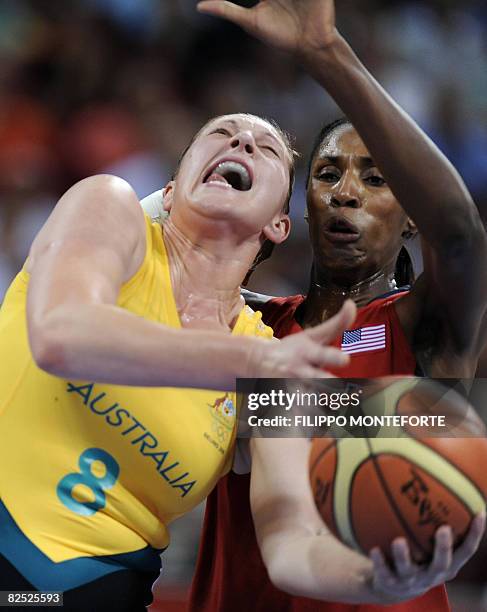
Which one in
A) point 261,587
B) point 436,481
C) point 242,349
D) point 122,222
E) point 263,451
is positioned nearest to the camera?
point 242,349

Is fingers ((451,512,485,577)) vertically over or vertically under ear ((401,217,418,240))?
under

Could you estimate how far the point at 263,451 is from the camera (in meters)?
2.66

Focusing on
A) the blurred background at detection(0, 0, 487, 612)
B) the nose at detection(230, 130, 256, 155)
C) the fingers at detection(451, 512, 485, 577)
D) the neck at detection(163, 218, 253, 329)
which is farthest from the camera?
the blurred background at detection(0, 0, 487, 612)

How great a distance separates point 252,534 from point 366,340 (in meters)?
0.76

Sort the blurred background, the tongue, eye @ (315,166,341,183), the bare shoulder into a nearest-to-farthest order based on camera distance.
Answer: the bare shoulder → the tongue → eye @ (315,166,341,183) → the blurred background

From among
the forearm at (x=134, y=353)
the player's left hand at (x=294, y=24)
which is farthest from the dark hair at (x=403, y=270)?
the forearm at (x=134, y=353)

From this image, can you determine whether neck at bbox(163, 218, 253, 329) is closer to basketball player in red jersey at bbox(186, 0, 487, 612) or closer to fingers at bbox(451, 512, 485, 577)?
basketball player in red jersey at bbox(186, 0, 487, 612)

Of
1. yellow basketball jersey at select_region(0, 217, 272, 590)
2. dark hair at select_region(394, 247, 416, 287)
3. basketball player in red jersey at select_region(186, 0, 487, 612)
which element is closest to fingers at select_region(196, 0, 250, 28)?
basketball player in red jersey at select_region(186, 0, 487, 612)

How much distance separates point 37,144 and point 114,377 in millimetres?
4408

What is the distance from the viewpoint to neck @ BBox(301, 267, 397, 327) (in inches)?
133

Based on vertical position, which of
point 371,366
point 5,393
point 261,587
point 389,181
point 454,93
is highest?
point 454,93

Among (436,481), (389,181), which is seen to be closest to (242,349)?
(436,481)

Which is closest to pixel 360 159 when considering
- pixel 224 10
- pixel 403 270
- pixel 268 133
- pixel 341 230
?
pixel 341 230

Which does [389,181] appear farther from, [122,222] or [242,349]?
[242,349]
